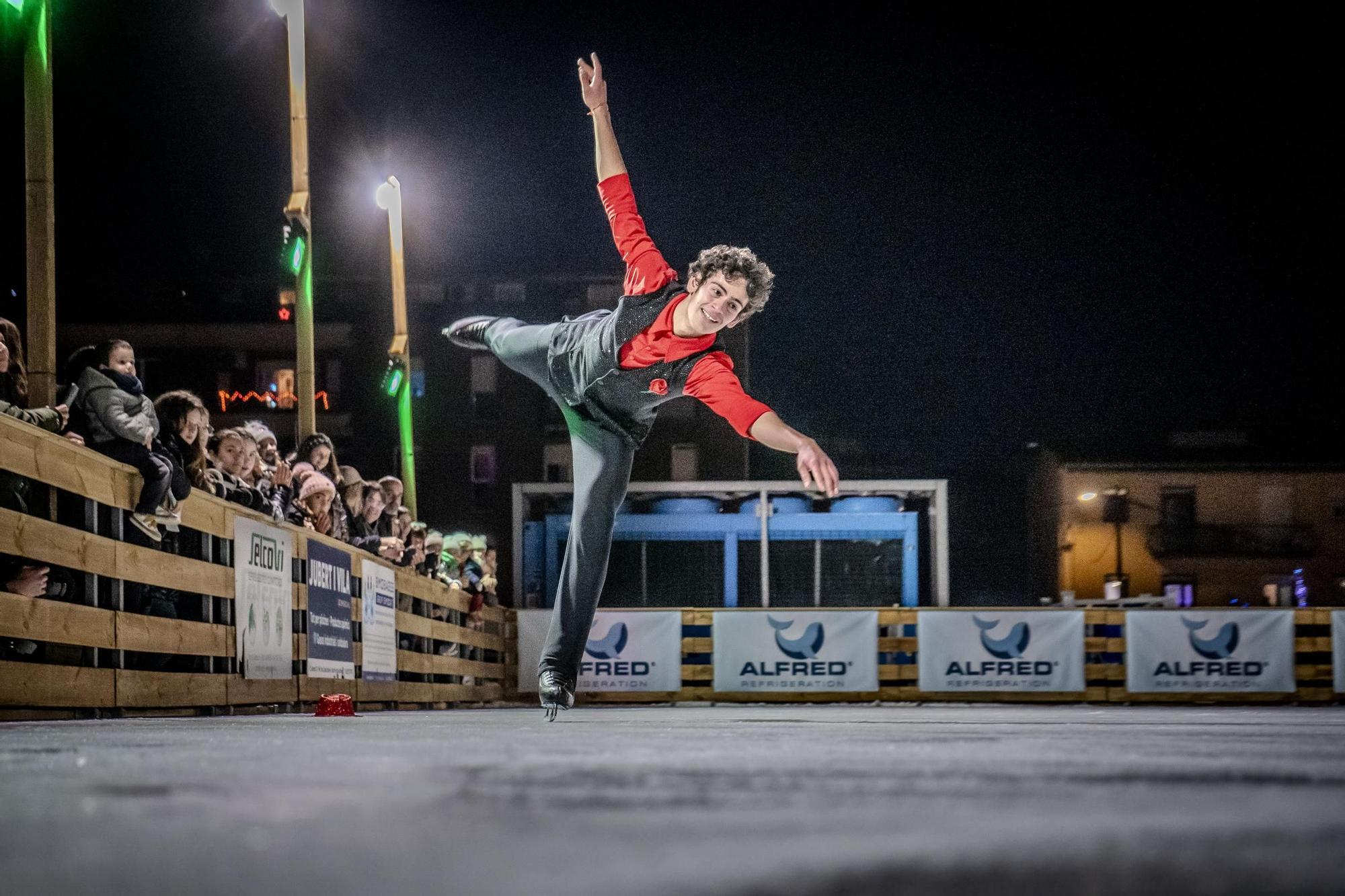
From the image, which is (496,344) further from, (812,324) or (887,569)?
(812,324)

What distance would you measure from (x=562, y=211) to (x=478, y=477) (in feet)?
27.2

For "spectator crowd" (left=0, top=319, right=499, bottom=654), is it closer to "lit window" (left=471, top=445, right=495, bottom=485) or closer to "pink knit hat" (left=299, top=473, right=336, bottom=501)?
"pink knit hat" (left=299, top=473, right=336, bottom=501)

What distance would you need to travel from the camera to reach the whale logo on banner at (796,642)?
15578 mm

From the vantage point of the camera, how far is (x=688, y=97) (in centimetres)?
2506

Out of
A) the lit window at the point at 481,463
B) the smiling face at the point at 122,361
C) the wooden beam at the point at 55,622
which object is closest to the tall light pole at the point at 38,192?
the smiling face at the point at 122,361

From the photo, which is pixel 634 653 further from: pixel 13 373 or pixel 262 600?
pixel 13 373

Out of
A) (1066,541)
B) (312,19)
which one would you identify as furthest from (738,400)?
(1066,541)

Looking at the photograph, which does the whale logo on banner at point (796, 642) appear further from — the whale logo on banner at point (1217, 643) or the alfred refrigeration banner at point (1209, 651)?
the whale logo on banner at point (1217, 643)

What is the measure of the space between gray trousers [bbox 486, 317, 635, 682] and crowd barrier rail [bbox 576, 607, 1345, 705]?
1038 cm

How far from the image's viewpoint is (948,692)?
1558 cm

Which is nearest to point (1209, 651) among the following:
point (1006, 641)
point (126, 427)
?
point (1006, 641)

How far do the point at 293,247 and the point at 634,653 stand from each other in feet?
25.9

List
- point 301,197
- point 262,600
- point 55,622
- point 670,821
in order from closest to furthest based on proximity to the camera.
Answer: point 670,821 < point 55,622 < point 262,600 < point 301,197

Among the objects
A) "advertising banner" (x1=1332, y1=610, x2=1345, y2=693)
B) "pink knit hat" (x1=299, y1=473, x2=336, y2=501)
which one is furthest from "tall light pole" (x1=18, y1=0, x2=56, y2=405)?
"advertising banner" (x1=1332, y1=610, x2=1345, y2=693)
